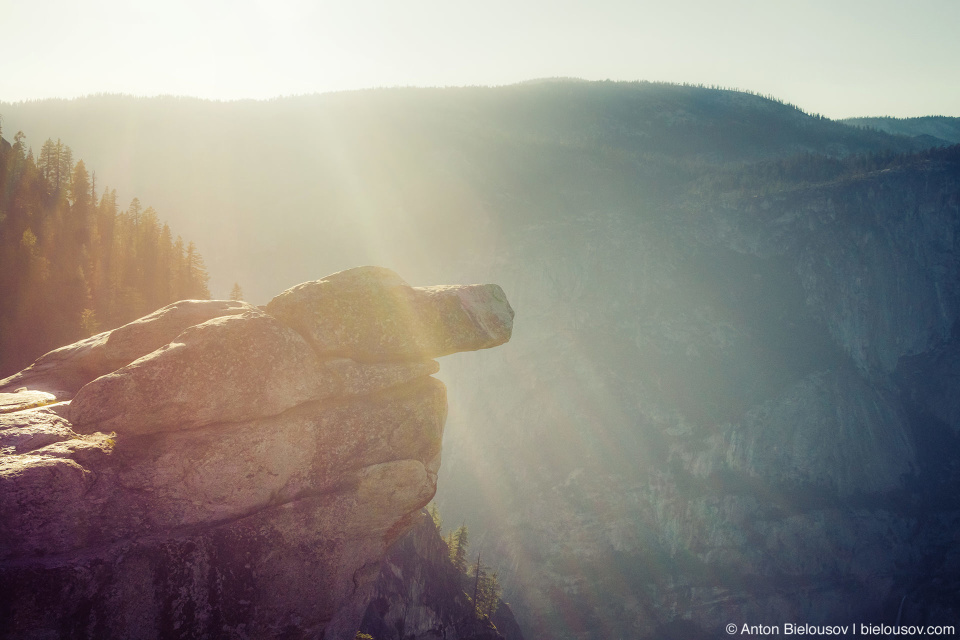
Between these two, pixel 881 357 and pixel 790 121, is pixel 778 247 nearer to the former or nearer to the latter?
pixel 881 357

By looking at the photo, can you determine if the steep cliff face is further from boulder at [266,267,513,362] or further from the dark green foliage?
boulder at [266,267,513,362]

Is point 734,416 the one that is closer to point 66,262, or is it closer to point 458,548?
point 458,548

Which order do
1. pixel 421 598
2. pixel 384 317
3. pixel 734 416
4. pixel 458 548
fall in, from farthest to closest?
pixel 734 416, pixel 458 548, pixel 421 598, pixel 384 317

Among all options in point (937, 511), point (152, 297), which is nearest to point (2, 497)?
point (152, 297)

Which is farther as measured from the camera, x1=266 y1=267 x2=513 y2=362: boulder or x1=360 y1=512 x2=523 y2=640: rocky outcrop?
x1=360 y1=512 x2=523 y2=640: rocky outcrop

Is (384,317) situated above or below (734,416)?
above

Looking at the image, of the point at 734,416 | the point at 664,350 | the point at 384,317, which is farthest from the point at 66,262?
the point at 734,416

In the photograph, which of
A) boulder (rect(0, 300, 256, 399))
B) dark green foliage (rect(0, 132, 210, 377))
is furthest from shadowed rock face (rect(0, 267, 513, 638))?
dark green foliage (rect(0, 132, 210, 377))
